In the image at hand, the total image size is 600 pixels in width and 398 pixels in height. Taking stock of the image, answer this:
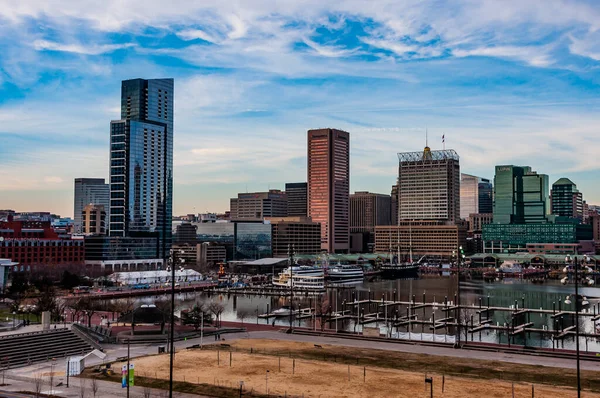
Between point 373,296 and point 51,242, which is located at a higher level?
point 51,242

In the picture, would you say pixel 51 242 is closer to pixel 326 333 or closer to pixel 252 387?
pixel 326 333

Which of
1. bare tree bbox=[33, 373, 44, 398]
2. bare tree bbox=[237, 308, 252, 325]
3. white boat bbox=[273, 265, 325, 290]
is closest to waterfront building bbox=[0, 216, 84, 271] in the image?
white boat bbox=[273, 265, 325, 290]

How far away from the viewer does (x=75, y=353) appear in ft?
223

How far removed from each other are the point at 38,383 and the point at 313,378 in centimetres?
2241

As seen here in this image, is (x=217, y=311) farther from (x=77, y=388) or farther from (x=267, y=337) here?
(x=77, y=388)

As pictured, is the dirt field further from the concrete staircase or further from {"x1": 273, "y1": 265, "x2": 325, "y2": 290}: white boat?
{"x1": 273, "y1": 265, "x2": 325, "y2": 290}: white boat

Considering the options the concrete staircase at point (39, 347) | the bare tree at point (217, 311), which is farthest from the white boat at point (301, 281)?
the concrete staircase at point (39, 347)

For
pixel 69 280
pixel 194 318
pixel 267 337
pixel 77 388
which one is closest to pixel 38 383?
pixel 77 388

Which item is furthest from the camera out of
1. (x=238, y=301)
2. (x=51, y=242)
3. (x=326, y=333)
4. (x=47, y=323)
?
(x=51, y=242)

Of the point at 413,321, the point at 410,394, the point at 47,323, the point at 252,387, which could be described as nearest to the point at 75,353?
the point at 47,323

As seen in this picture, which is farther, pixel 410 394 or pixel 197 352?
pixel 197 352

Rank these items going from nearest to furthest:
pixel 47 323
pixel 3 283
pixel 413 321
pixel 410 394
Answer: pixel 410 394 < pixel 47 323 < pixel 413 321 < pixel 3 283

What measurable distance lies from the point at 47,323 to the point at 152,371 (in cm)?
1990

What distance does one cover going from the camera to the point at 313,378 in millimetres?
55781
